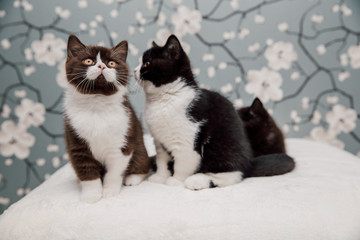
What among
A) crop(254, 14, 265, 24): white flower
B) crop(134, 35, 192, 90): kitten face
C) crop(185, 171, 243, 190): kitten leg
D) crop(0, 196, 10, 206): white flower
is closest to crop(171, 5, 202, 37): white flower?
crop(254, 14, 265, 24): white flower

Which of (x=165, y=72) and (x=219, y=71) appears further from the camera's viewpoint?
(x=219, y=71)

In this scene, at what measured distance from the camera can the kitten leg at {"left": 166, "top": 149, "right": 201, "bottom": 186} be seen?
40.1 inches

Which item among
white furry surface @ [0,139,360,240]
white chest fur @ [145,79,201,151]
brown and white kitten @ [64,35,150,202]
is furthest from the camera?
white chest fur @ [145,79,201,151]

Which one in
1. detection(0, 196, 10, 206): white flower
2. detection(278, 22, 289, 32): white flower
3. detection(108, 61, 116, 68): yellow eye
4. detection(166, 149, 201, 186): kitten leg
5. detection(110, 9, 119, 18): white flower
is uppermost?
detection(110, 9, 119, 18): white flower

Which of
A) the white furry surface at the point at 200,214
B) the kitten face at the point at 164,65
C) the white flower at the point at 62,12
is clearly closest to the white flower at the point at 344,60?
the white furry surface at the point at 200,214

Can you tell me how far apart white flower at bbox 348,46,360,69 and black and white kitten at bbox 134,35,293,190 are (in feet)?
4.19

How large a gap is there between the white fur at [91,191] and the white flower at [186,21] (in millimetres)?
1251

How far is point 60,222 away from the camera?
2.72ft

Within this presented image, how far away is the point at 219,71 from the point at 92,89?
115cm

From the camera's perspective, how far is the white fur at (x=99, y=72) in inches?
33.9

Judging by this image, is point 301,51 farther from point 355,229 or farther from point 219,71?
point 355,229

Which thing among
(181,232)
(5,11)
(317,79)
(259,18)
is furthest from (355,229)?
(5,11)

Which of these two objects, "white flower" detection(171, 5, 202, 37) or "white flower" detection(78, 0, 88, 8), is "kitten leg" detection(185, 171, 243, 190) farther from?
"white flower" detection(78, 0, 88, 8)

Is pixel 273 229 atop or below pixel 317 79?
below
